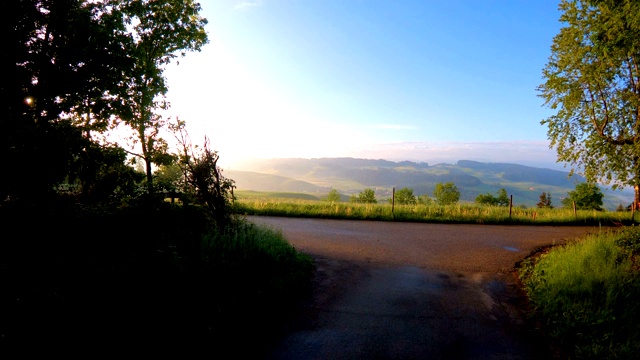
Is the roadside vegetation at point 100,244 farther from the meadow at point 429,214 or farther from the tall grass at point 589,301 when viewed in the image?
the meadow at point 429,214

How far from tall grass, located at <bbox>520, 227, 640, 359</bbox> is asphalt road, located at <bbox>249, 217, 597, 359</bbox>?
1.08 ft

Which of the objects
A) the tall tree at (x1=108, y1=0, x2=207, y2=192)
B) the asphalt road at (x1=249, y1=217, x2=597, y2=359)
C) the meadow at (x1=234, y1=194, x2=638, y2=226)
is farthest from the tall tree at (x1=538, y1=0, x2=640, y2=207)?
the tall tree at (x1=108, y1=0, x2=207, y2=192)

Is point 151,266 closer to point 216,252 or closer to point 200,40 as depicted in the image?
point 216,252

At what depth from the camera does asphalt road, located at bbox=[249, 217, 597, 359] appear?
4.52 m

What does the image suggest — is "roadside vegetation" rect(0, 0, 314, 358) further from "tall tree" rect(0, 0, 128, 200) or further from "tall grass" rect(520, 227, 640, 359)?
"tall grass" rect(520, 227, 640, 359)

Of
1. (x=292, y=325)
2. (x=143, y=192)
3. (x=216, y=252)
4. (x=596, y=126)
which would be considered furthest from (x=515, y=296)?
(x=596, y=126)

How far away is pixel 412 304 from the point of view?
597 cm

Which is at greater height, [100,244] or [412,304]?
[100,244]

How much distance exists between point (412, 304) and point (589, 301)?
2685mm

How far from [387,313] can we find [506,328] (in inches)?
69.5

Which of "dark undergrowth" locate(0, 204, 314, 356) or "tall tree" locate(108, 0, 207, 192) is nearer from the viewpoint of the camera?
"dark undergrowth" locate(0, 204, 314, 356)

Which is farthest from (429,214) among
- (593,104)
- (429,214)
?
(593,104)

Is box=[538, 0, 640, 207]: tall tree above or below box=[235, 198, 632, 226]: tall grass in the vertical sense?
above

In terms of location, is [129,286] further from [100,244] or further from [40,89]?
[40,89]
